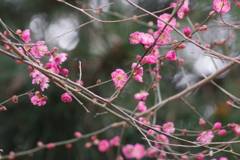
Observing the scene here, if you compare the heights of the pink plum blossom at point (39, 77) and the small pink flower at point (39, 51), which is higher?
the small pink flower at point (39, 51)

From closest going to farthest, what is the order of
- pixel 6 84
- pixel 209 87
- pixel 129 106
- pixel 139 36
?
pixel 139 36
pixel 6 84
pixel 129 106
pixel 209 87

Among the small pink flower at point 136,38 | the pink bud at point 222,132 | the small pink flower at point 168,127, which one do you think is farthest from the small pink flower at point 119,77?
the pink bud at point 222,132

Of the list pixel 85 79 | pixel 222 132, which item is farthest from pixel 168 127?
pixel 85 79

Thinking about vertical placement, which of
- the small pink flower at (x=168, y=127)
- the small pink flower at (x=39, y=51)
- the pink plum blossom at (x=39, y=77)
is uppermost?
the small pink flower at (x=39, y=51)

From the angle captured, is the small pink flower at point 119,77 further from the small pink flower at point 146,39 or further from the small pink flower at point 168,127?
the small pink flower at point 168,127

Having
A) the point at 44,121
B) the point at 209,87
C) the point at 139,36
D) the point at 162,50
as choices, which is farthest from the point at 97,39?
the point at 139,36

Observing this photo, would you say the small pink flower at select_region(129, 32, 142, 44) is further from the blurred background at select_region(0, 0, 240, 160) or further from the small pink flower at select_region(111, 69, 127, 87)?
the blurred background at select_region(0, 0, 240, 160)

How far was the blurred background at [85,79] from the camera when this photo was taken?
1.10 meters

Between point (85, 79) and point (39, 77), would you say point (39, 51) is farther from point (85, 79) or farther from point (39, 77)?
point (85, 79)

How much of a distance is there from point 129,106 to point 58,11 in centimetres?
50

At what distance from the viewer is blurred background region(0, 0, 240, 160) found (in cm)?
110

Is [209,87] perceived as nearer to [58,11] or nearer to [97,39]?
[97,39]

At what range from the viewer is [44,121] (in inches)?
44.0

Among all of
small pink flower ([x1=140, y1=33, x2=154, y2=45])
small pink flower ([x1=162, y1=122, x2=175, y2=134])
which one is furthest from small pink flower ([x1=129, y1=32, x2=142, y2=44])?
small pink flower ([x1=162, y1=122, x2=175, y2=134])
